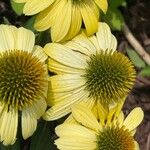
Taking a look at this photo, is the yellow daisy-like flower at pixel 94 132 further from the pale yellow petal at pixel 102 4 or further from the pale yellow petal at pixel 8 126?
the pale yellow petal at pixel 102 4

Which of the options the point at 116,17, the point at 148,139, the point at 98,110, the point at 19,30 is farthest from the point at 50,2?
the point at 148,139

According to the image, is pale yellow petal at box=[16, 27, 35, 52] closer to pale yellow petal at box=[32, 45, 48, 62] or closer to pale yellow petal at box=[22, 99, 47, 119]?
pale yellow petal at box=[32, 45, 48, 62]

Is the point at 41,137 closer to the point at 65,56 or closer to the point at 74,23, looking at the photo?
the point at 65,56

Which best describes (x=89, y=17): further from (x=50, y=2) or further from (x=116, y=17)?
(x=116, y=17)

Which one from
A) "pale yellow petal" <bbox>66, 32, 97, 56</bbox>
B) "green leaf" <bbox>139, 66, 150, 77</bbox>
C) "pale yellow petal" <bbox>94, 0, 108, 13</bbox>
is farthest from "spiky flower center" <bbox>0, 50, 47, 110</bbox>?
"green leaf" <bbox>139, 66, 150, 77</bbox>

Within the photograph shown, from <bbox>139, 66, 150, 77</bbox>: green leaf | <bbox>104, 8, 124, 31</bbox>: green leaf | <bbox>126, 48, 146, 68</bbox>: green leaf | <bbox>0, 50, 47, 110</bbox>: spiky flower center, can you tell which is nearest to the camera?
<bbox>0, 50, 47, 110</bbox>: spiky flower center

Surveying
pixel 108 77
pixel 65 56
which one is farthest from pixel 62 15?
pixel 108 77

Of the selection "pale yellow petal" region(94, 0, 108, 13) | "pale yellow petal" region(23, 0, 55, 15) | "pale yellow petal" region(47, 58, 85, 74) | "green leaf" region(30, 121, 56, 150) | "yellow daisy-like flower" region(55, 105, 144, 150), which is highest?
"pale yellow petal" region(23, 0, 55, 15)

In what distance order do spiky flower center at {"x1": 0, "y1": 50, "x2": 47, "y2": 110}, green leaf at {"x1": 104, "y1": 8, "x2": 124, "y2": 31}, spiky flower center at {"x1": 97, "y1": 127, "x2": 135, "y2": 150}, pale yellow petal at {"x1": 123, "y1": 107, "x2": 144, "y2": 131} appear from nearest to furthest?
spiky flower center at {"x1": 0, "y1": 50, "x2": 47, "y2": 110} < spiky flower center at {"x1": 97, "y1": 127, "x2": 135, "y2": 150} < pale yellow petal at {"x1": 123, "y1": 107, "x2": 144, "y2": 131} < green leaf at {"x1": 104, "y1": 8, "x2": 124, "y2": 31}

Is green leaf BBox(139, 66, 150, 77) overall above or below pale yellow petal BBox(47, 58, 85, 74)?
below
